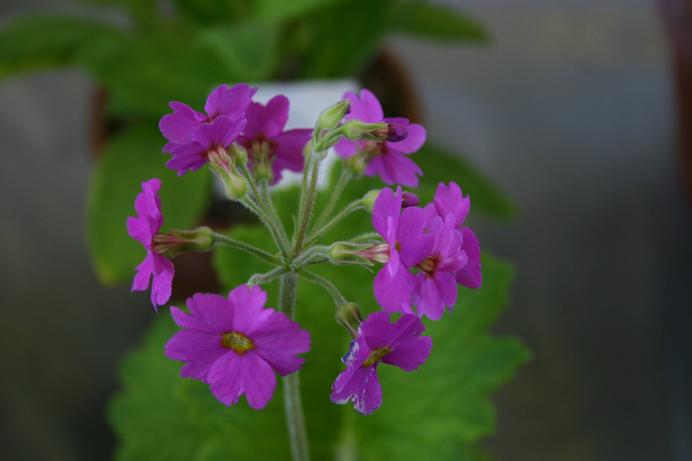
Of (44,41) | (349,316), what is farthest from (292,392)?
(44,41)

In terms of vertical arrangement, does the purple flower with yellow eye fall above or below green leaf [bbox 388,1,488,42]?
above

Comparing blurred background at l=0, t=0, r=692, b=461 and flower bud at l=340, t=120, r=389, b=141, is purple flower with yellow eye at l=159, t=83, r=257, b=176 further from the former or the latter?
blurred background at l=0, t=0, r=692, b=461

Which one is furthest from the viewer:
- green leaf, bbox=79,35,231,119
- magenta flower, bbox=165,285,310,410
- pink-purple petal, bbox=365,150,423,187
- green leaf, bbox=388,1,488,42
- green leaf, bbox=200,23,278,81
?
green leaf, bbox=388,1,488,42

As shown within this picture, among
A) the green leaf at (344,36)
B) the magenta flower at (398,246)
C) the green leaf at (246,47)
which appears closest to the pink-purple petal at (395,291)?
the magenta flower at (398,246)

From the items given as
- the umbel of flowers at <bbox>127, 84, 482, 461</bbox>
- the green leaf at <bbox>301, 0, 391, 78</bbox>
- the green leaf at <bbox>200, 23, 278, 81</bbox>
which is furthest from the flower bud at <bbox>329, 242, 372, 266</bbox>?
the green leaf at <bbox>301, 0, 391, 78</bbox>

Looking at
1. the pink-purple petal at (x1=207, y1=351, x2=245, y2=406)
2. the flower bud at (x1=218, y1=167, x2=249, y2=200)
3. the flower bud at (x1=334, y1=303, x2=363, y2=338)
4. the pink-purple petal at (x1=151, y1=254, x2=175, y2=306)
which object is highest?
the flower bud at (x1=218, y1=167, x2=249, y2=200)

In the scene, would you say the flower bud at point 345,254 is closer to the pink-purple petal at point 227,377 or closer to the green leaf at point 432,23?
the pink-purple petal at point 227,377

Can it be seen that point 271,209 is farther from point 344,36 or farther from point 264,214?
point 344,36
